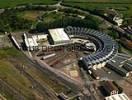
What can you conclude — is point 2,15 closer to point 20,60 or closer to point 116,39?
point 20,60

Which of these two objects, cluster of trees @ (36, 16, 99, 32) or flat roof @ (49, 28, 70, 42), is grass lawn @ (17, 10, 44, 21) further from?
flat roof @ (49, 28, 70, 42)

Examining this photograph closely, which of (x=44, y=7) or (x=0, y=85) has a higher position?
(x=44, y=7)

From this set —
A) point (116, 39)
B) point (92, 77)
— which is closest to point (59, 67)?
point (92, 77)

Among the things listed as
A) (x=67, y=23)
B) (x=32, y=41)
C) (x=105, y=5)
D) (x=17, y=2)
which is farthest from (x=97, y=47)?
(x=17, y=2)

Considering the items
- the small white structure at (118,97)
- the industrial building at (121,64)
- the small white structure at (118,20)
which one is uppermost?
the small white structure at (118,20)

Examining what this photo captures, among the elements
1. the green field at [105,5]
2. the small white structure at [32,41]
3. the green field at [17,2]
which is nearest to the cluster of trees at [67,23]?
the small white structure at [32,41]

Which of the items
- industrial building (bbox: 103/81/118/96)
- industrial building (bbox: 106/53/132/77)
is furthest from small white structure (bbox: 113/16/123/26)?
industrial building (bbox: 103/81/118/96)

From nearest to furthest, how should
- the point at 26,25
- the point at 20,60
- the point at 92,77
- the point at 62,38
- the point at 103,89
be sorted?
the point at 103,89, the point at 92,77, the point at 20,60, the point at 62,38, the point at 26,25

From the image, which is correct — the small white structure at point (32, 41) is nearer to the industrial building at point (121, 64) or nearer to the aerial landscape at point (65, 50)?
the aerial landscape at point (65, 50)
